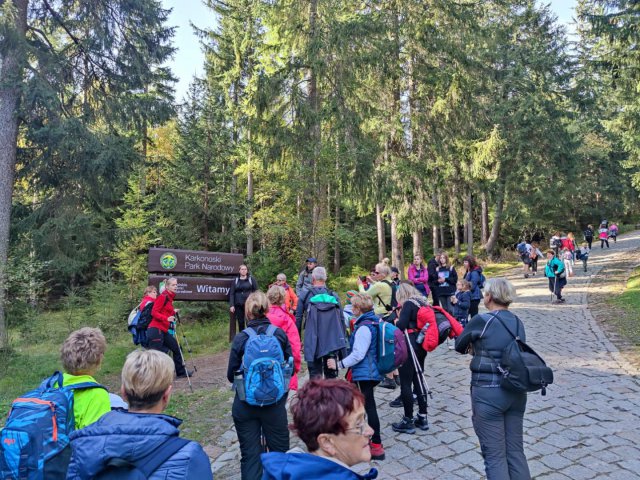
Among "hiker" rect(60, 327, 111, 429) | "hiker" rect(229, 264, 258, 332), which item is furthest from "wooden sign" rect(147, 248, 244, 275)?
"hiker" rect(60, 327, 111, 429)

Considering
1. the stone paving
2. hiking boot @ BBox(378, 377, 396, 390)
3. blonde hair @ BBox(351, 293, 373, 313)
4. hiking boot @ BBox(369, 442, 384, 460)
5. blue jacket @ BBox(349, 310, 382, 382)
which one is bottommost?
the stone paving

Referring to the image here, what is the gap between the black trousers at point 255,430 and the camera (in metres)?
3.59

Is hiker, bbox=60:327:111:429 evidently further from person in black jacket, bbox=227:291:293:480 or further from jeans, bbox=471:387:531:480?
jeans, bbox=471:387:531:480

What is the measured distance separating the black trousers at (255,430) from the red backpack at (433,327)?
2.05 metres

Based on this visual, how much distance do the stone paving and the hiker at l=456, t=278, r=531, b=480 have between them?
2.58 feet

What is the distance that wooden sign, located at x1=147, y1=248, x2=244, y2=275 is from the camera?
9586 millimetres

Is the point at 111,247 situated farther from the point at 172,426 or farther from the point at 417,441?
the point at 172,426

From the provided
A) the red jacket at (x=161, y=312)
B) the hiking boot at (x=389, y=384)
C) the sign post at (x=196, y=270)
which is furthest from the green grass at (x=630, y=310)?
the red jacket at (x=161, y=312)

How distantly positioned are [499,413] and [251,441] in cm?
205

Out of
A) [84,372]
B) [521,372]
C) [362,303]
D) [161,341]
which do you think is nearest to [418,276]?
[161,341]

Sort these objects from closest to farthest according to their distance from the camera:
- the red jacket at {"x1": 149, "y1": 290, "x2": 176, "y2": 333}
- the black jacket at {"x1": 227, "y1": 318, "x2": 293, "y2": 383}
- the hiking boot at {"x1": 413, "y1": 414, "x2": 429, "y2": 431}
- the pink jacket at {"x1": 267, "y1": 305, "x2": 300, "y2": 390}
A: the black jacket at {"x1": 227, "y1": 318, "x2": 293, "y2": 383} → the pink jacket at {"x1": 267, "y1": 305, "x2": 300, "y2": 390} → the hiking boot at {"x1": 413, "y1": 414, "x2": 429, "y2": 431} → the red jacket at {"x1": 149, "y1": 290, "x2": 176, "y2": 333}

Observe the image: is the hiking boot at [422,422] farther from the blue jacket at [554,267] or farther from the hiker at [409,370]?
the blue jacket at [554,267]

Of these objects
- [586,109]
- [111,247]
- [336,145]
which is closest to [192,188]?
[111,247]

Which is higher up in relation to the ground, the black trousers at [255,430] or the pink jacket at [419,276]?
the pink jacket at [419,276]
